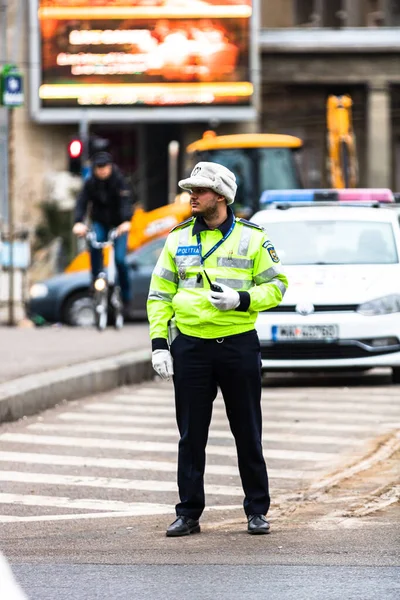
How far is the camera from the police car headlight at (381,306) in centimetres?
1463

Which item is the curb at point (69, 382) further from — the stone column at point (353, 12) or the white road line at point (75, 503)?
the stone column at point (353, 12)

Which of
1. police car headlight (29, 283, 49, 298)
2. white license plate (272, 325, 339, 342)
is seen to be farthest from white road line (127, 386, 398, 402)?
police car headlight (29, 283, 49, 298)

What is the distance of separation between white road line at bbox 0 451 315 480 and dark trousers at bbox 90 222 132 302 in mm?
7371

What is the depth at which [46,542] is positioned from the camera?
25.2 feet

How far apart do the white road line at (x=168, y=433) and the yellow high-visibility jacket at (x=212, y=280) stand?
142 inches

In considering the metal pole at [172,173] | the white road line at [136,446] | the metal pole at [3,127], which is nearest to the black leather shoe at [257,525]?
the white road line at [136,446]

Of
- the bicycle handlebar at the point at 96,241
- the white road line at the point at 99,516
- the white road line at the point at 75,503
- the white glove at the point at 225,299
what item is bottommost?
the white road line at the point at 75,503

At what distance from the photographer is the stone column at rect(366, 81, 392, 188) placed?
141ft

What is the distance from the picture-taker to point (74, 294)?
2488 cm

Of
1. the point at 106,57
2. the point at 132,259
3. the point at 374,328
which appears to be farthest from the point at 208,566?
the point at 106,57

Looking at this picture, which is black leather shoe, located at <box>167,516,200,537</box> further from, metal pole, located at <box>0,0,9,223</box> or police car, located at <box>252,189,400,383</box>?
metal pole, located at <box>0,0,9,223</box>

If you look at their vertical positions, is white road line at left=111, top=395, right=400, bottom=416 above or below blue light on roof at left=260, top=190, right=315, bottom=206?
below

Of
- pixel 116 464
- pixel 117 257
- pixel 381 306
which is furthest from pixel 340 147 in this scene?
pixel 116 464

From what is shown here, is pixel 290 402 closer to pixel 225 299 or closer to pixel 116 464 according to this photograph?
pixel 116 464
